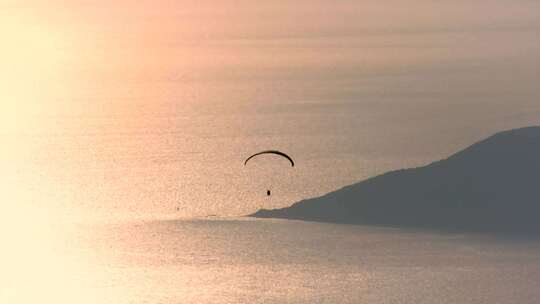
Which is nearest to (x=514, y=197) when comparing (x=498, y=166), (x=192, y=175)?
(x=498, y=166)

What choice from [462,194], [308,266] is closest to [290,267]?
[308,266]

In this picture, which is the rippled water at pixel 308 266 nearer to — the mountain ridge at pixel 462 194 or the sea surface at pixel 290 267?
the sea surface at pixel 290 267

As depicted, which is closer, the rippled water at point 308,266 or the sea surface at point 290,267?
the rippled water at point 308,266

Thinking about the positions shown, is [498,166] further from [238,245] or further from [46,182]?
[46,182]

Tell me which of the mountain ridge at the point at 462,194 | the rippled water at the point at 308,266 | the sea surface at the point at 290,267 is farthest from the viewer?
the mountain ridge at the point at 462,194

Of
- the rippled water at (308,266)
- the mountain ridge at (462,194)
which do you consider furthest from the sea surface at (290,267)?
the mountain ridge at (462,194)

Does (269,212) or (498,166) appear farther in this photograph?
(269,212)

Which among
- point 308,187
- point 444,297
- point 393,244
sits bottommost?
point 444,297

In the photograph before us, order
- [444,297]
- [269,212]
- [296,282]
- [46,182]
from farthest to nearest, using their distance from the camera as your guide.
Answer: [46,182]
[269,212]
[296,282]
[444,297]

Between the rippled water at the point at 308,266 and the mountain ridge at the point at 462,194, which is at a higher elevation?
the mountain ridge at the point at 462,194

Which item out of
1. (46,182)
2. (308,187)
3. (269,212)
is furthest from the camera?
(46,182)

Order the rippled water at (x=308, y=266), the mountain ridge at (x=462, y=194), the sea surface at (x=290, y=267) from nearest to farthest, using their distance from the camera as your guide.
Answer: the rippled water at (x=308, y=266) → the sea surface at (x=290, y=267) → the mountain ridge at (x=462, y=194)
